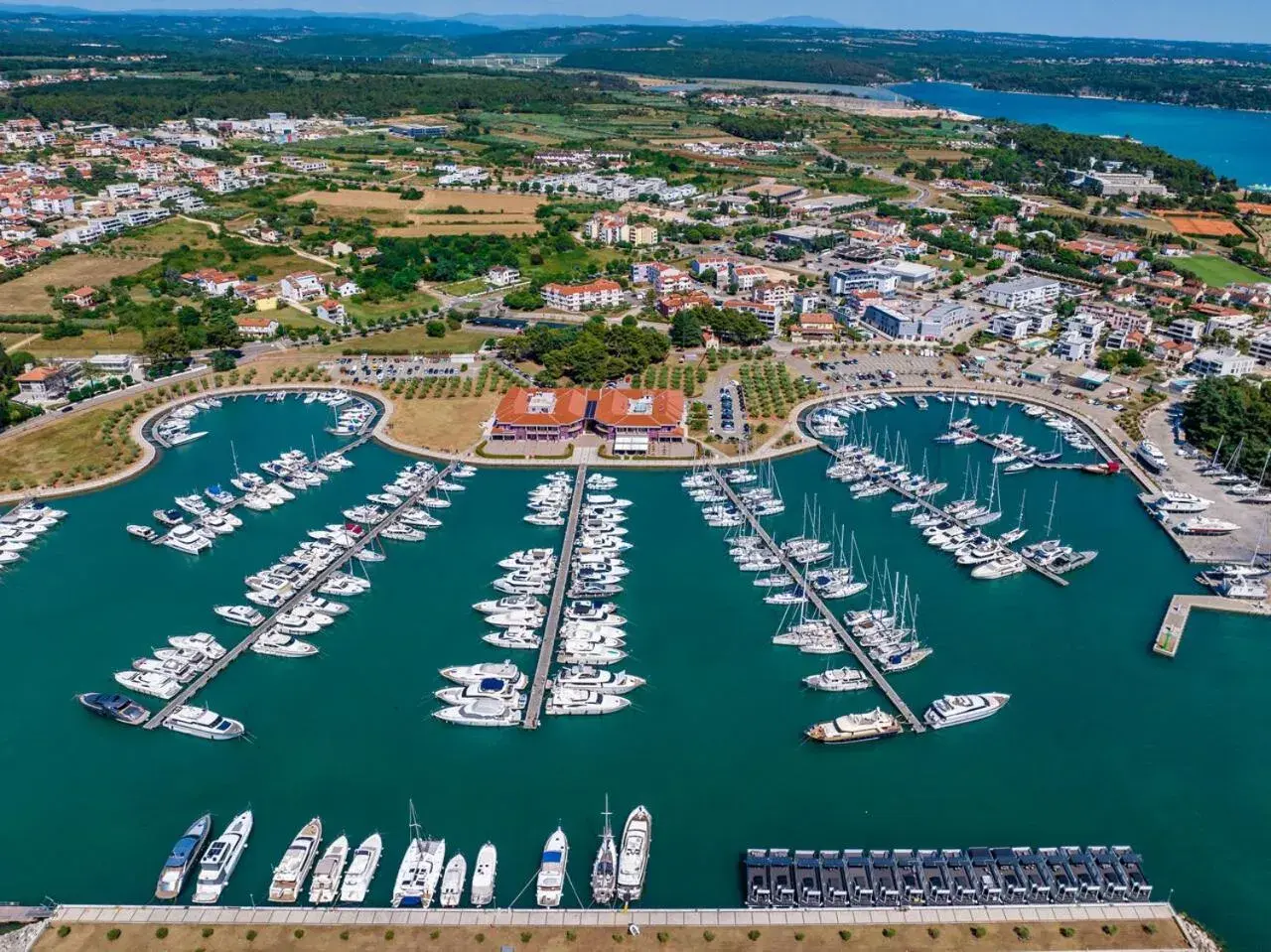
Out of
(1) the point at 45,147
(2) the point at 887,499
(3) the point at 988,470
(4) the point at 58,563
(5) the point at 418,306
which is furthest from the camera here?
(1) the point at 45,147

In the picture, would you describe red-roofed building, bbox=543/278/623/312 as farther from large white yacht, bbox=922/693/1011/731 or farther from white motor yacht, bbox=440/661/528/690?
large white yacht, bbox=922/693/1011/731

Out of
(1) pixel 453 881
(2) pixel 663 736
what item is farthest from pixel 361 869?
(2) pixel 663 736

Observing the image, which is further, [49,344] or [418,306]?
[418,306]

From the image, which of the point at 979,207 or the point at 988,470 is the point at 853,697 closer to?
the point at 988,470

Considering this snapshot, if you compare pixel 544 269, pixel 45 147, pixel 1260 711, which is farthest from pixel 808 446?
pixel 45 147

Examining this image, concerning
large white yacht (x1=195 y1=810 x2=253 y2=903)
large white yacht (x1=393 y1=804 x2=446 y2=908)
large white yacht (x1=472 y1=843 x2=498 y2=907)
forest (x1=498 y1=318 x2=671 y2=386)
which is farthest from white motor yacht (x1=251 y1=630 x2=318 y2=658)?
forest (x1=498 y1=318 x2=671 y2=386)

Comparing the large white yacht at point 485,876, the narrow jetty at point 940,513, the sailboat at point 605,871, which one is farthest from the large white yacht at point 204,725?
the narrow jetty at point 940,513
